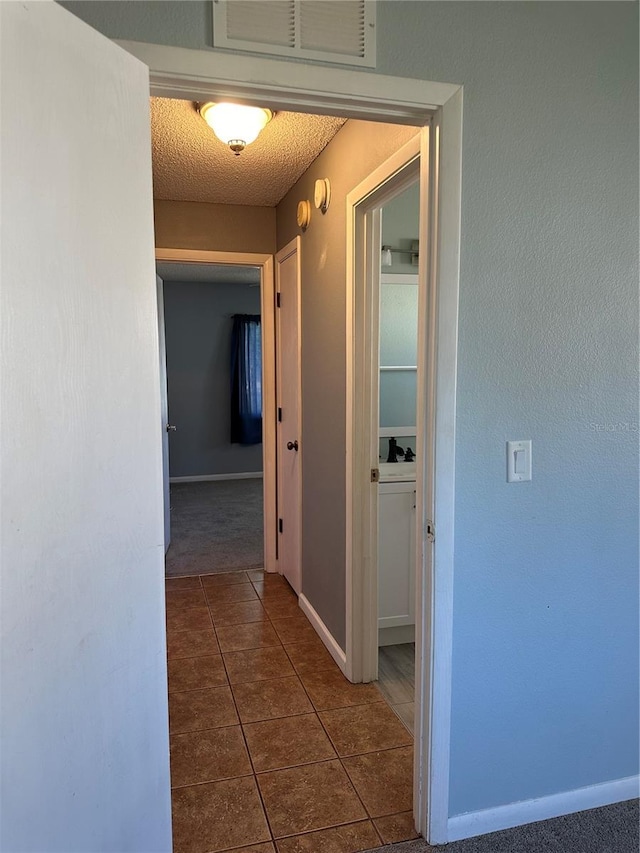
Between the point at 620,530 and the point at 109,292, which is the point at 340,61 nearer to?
the point at 109,292

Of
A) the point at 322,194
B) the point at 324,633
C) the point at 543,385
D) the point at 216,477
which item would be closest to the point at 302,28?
the point at 543,385

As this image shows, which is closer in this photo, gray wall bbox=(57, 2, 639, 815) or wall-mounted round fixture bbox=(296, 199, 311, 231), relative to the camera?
gray wall bbox=(57, 2, 639, 815)

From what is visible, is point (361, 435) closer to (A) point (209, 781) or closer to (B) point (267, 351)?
(A) point (209, 781)

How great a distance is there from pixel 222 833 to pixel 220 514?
3930mm

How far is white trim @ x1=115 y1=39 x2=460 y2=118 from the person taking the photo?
1.29 m

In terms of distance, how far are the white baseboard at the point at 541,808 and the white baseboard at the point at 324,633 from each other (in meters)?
0.97

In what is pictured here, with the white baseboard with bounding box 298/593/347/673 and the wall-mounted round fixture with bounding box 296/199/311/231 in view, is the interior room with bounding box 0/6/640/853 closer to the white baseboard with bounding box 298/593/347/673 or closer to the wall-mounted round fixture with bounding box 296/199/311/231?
the white baseboard with bounding box 298/593/347/673

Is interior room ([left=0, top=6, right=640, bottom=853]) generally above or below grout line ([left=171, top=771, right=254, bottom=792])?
above

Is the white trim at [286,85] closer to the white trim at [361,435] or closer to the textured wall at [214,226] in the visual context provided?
the white trim at [361,435]

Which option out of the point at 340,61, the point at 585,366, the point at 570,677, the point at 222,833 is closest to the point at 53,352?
the point at 340,61

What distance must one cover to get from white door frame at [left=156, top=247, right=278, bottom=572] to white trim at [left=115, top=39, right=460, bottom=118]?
2.28 meters

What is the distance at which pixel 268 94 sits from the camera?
4.53 ft

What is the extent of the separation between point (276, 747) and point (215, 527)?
310cm

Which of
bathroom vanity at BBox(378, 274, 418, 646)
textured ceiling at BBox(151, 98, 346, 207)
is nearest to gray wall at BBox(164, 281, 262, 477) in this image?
textured ceiling at BBox(151, 98, 346, 207)
